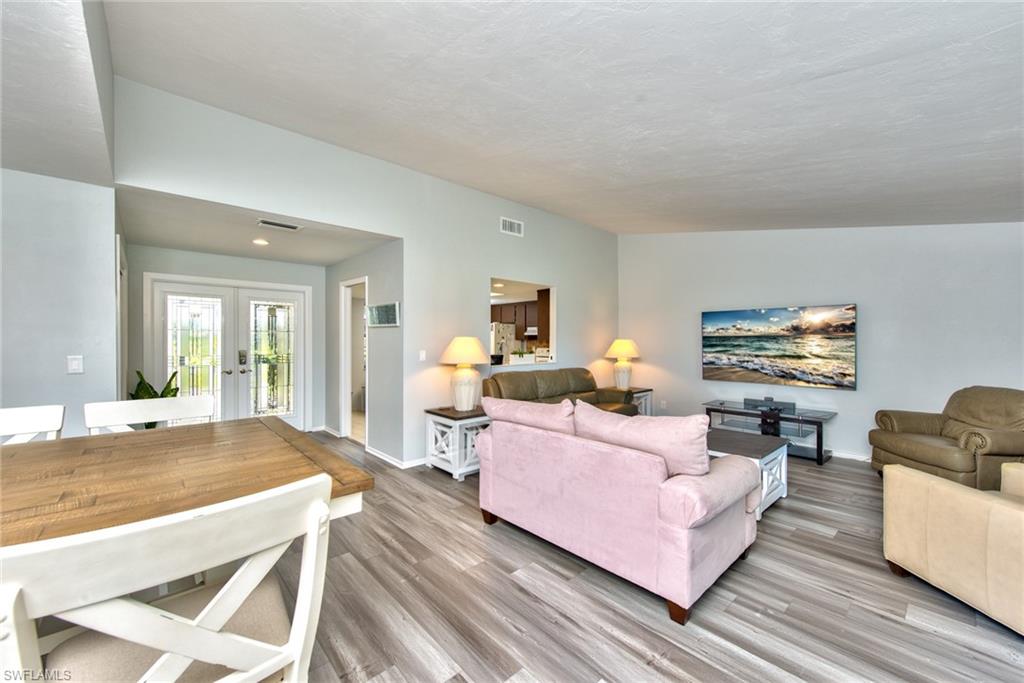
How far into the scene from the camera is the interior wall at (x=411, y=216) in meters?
2.88

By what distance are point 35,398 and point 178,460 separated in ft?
6.42

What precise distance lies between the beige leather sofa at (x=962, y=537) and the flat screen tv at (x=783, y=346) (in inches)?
105

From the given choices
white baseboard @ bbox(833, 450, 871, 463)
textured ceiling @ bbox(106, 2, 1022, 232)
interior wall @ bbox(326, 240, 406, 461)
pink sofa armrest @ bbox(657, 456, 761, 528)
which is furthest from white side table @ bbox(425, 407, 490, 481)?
white baseboard @ bbox(833, 450, 871, 463)

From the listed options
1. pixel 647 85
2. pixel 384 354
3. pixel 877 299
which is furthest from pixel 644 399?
pixel 647 85

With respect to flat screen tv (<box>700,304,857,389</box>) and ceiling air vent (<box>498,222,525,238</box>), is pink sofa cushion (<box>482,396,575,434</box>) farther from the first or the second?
flat screen tv (<box>700,304,857,389</box>)

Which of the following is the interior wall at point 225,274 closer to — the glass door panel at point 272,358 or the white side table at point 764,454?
the glass door panel at point 272,358

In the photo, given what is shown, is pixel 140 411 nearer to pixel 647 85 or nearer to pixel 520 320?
pixel 647 85

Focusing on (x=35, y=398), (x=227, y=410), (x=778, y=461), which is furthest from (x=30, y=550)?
(x=227, y=410)

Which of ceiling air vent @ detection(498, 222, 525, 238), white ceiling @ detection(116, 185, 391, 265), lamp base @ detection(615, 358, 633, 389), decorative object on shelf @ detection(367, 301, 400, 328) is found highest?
ceiling air vent @ detection(498, 222, 525, 238)

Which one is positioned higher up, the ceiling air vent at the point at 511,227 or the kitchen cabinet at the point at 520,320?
the ceiling air vent at the point at 511,227

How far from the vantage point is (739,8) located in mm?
1789

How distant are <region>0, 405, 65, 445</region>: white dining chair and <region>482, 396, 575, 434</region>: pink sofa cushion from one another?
7.08 ft

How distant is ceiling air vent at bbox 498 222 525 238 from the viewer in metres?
5.04

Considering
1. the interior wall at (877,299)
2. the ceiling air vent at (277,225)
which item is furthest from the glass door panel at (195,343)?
the interior wall at (877,299)
